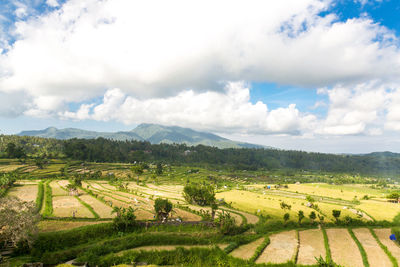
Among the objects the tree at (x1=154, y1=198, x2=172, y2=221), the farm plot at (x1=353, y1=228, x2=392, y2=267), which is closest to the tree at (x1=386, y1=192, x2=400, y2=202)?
the farm plot at (x1=353, y1=228, x2=392, y2=267)

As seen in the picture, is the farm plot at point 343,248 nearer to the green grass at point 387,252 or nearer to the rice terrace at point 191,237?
the rice terrace at point 191,237

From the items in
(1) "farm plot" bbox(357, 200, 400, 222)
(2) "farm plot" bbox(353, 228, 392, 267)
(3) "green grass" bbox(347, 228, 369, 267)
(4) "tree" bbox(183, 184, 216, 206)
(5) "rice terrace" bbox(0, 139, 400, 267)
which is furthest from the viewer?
(4) "tree" bbox(183, 184, 216, 206)

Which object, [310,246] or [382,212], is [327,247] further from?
[382,212]

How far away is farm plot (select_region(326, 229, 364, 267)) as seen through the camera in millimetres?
29438

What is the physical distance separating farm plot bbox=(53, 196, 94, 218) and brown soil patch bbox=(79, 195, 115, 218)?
203cm

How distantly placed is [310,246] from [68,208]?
4959 cm

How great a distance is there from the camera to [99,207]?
168 ft

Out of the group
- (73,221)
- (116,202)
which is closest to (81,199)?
(116,202)

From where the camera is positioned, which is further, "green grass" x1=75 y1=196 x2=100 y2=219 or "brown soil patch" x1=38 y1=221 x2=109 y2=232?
"green grass" x1=75 y1=196 x2=100 y2=219

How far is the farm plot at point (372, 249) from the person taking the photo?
29.2 m

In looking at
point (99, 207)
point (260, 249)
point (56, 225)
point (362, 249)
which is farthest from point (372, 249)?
point (99, 207)

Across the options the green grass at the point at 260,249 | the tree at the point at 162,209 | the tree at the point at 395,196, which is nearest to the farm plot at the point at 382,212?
the tree at the point at 395,196

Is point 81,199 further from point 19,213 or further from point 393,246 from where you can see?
point 393,246

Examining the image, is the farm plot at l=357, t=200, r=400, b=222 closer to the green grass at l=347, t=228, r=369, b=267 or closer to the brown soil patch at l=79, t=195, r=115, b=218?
the green grass at l=347, t=228, r=369, b=267
